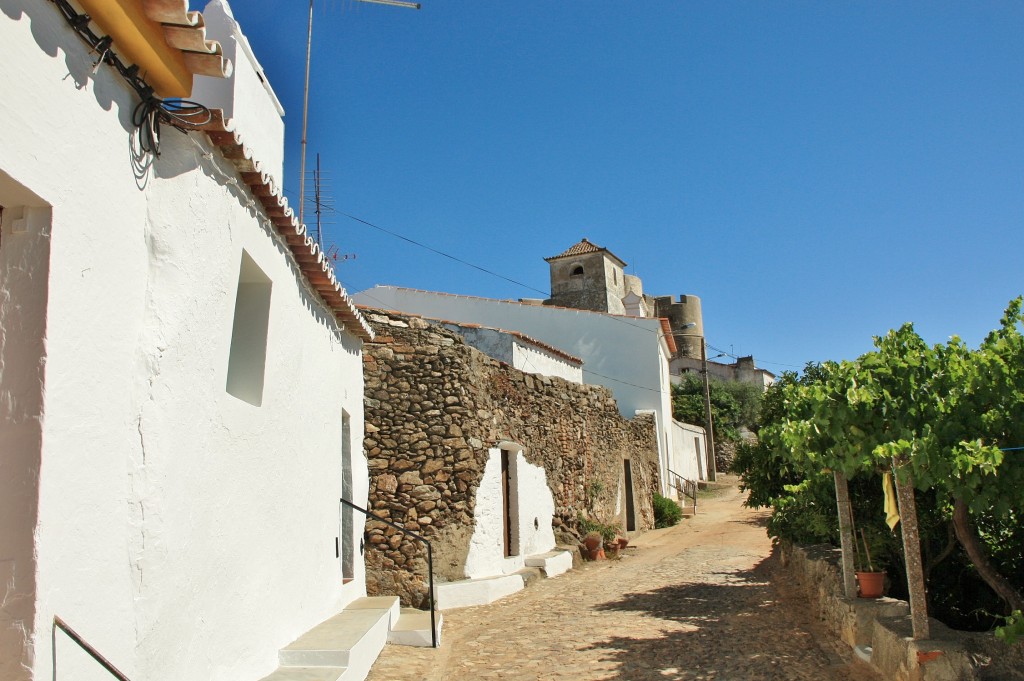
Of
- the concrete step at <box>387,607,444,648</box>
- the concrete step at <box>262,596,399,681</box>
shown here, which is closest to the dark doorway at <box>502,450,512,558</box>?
the concrete step at <box>387,607,444,648</box>

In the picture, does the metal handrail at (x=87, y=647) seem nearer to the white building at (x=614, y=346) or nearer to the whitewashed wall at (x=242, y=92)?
the whitewashed wall at (x=242, y=92)

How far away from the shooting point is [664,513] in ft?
68.5

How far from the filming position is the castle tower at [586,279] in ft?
113

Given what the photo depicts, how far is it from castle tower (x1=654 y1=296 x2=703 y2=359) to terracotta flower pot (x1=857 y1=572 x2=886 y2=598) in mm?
41942

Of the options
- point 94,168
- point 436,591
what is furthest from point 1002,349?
point 436,591

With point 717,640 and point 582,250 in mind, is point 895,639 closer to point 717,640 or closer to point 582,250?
point 717,640

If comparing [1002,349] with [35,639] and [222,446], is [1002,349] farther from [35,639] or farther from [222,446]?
[35,639]

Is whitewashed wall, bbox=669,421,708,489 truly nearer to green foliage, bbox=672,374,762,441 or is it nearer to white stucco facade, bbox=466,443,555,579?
green foliage, bbox=672,374,762,441

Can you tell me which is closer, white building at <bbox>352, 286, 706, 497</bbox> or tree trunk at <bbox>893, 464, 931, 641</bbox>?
tree trunk at <bbox>893, 464, 931, 641</bbox>

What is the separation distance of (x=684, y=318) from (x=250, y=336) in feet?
151

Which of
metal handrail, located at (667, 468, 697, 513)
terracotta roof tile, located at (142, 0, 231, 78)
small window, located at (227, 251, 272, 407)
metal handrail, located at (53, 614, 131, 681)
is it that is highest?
terracotta roof tile, located at (142, 0, 231, 78)

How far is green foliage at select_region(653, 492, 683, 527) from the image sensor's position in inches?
817

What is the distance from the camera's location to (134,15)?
3.47m

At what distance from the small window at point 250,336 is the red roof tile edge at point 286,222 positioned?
48cm
